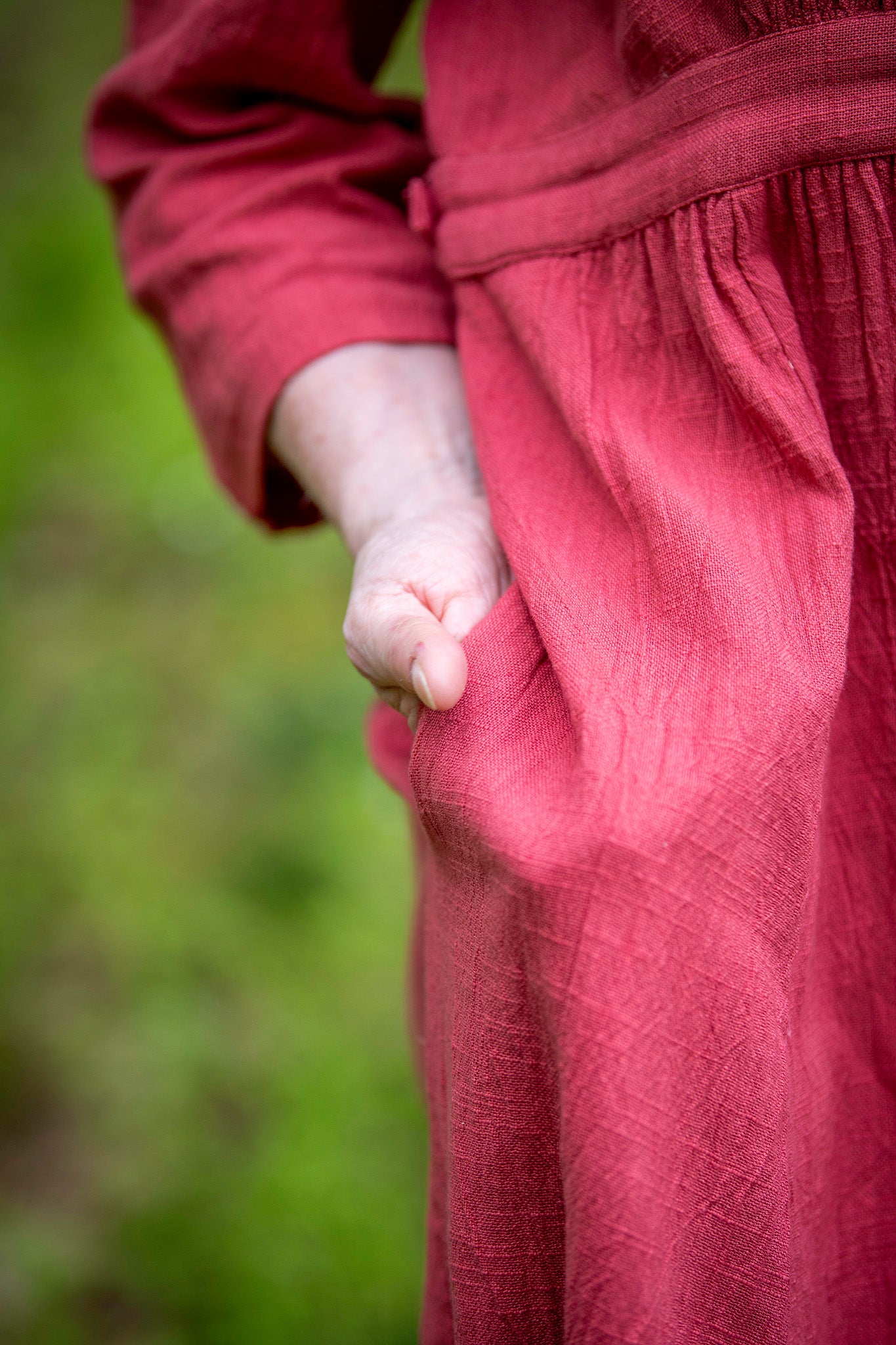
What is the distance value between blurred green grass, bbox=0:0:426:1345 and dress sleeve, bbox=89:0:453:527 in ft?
3.80

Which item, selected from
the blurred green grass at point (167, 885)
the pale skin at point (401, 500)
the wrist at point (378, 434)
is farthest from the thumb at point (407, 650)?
the blurred green grass at point (167, 885)

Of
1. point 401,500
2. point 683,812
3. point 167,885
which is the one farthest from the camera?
point 167,885

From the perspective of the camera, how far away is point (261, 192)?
0.77 meters

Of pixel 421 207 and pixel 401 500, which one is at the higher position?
pixel 421 207

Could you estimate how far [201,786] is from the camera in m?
2.09

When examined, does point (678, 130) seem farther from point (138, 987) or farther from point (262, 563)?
point (262, 563)

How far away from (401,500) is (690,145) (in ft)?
0.93

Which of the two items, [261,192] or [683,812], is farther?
[261,192]

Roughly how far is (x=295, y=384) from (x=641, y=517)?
360 millimetres

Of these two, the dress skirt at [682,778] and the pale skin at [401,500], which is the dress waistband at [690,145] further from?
the pale skin at [401,500]

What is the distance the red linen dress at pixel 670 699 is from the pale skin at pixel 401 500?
0.04 m

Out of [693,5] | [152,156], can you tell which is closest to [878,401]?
[693,5]

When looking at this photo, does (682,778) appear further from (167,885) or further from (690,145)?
(167,885)

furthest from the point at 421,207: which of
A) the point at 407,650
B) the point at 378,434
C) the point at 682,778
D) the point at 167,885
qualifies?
the point at 167,885
